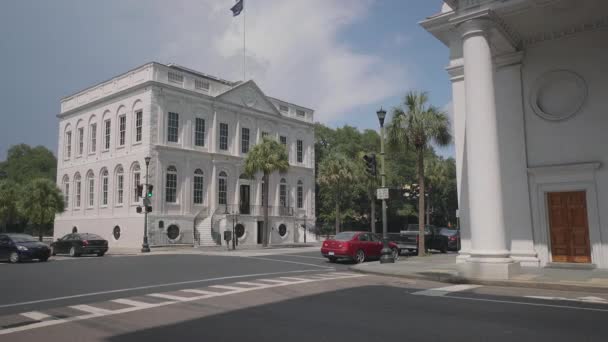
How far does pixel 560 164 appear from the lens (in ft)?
51.5

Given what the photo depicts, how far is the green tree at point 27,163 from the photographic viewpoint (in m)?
79.1

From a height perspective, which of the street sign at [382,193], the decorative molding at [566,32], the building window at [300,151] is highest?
the building window at [300,151]

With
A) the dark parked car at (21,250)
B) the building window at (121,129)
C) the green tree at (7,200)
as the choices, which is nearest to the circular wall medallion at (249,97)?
the building window at (121,129)

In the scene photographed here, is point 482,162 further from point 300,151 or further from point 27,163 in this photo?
point 27,163

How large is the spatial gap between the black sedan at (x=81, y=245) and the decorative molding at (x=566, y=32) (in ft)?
78.2

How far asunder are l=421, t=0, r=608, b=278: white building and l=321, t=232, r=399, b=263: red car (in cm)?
583

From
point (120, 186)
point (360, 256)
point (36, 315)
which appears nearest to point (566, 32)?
point (360, 256)

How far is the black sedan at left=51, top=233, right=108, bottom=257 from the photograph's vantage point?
1046 inches

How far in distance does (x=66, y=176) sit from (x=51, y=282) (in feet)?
118

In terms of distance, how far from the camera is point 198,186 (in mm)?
41219

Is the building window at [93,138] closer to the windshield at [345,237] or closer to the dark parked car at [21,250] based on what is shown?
the dark parked car at [21,250]

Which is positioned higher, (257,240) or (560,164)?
(560,164)

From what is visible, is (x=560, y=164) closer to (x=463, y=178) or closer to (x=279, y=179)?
(x=463, y=178)

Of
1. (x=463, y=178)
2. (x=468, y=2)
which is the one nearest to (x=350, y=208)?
(x=463, y=178)
